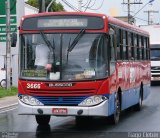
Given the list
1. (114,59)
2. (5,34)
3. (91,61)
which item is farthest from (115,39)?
(5,34)

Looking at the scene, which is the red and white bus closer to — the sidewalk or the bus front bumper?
the bus front bumper

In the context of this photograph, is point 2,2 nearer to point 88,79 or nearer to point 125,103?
point 125,103

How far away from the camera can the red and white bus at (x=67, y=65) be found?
14078 mm

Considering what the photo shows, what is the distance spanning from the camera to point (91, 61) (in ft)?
46.9

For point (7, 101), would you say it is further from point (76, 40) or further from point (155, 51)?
point (155, 51)

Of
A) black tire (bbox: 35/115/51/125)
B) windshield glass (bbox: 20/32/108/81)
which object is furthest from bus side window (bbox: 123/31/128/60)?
black tire (bbox: 35/115/51/125)

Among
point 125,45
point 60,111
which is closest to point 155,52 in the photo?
point 125,45

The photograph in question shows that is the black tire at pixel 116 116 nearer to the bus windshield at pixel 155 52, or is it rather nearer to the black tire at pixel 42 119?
the black tire at pixel 42 119

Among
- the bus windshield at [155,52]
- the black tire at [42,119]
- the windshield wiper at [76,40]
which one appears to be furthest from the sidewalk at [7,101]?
the bus windshield at [155,52]

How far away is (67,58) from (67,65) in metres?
0.17

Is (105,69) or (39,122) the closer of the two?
(105,69)

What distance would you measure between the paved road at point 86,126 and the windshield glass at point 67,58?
4.41 ft

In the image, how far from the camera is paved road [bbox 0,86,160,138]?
13.9 meters

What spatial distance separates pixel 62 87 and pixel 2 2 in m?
21.9
